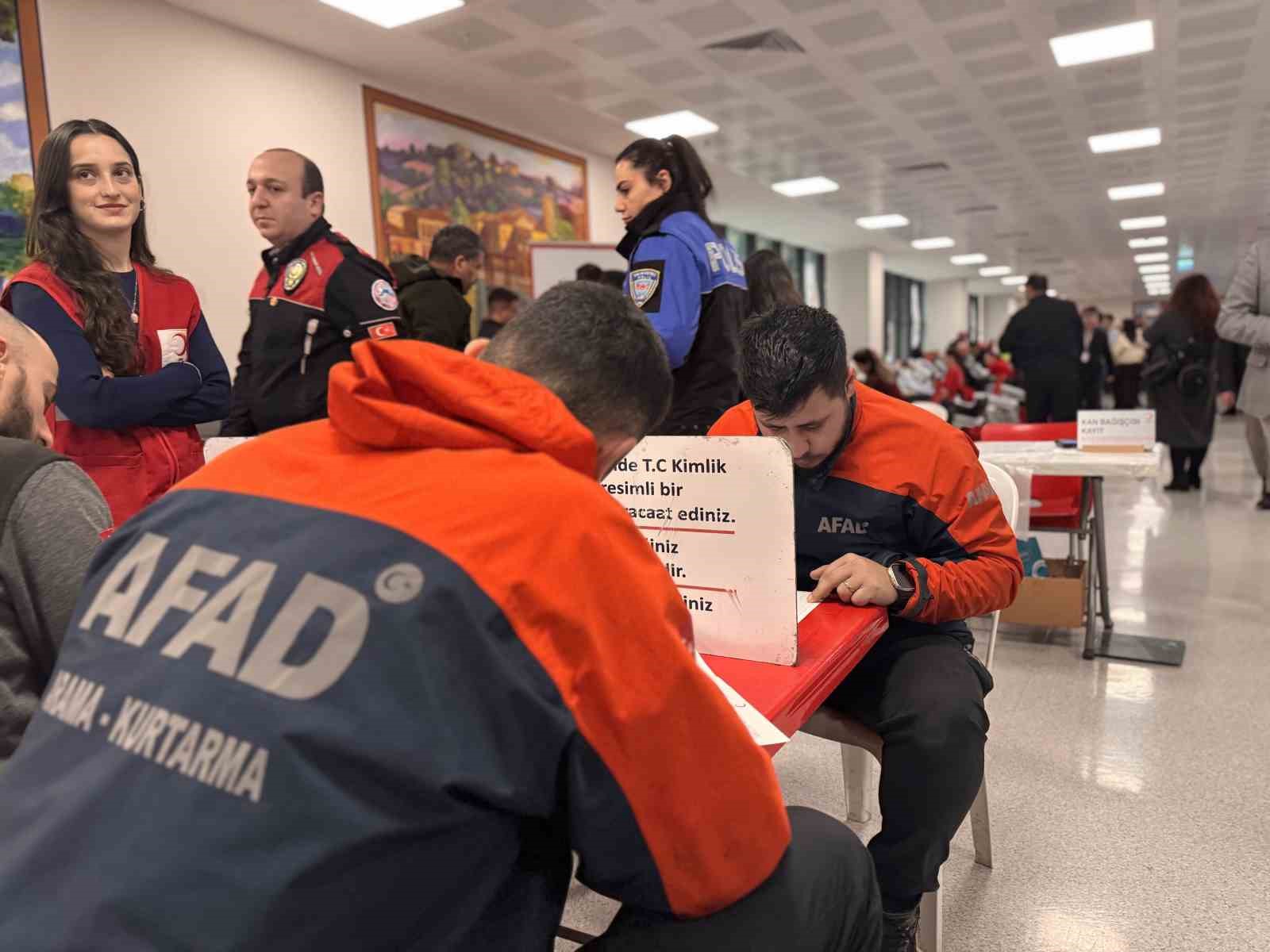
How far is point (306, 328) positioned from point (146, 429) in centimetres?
47

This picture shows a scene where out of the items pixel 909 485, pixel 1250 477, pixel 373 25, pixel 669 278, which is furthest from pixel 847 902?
pixel 1250 477

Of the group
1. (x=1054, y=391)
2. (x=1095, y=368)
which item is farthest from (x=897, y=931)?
(x=1095, y=368)

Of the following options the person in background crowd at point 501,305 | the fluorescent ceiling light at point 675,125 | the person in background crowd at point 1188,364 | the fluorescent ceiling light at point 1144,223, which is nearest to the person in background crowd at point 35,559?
the person in background crowd at point 501,305

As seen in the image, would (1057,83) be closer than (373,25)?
No

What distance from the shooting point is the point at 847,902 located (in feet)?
2.71

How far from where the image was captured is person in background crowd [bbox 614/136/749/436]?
91.0 inches

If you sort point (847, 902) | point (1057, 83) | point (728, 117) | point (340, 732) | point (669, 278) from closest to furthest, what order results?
1. point (340, 732)
2. point (847, 902)
3. point (669, 278)
4. point (1057, 83)
5. point (728, 117)

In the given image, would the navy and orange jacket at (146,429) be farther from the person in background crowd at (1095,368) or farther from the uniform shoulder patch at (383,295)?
the person in background crowd at (1095,368)

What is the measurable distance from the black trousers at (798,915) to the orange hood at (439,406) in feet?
1.36

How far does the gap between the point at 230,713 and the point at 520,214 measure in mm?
6712

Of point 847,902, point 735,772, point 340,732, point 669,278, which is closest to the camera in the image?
point 340,732

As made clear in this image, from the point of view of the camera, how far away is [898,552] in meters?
1.49

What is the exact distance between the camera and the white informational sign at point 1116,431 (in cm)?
301

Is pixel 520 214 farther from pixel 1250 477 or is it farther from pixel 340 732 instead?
pixel 340 732
